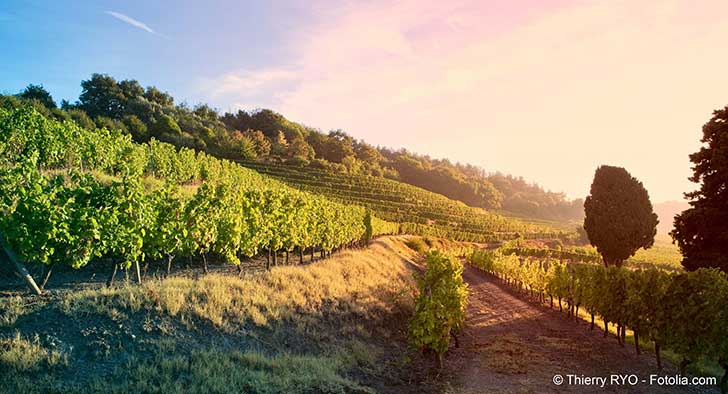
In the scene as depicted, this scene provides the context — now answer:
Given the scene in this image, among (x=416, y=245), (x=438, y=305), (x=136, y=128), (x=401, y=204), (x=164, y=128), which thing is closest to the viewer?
(x=438, y=305)

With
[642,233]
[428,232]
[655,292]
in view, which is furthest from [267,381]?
[428,232]

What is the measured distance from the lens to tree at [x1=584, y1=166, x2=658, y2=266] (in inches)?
1249

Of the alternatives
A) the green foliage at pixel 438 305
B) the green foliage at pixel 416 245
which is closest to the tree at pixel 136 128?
the green foliage at pixel 416 245

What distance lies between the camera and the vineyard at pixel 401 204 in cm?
7581

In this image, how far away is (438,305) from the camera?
1670 centimetres

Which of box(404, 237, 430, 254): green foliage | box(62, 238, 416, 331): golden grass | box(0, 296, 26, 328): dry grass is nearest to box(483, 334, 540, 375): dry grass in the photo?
box(62, 238, 416, 331): golden grass

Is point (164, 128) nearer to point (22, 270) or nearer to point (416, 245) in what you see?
point (416, 245)

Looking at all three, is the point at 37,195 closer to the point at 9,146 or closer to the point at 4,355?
the point at 4,355

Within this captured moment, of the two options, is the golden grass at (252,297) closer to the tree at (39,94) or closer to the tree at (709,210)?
the tree at (709,210)

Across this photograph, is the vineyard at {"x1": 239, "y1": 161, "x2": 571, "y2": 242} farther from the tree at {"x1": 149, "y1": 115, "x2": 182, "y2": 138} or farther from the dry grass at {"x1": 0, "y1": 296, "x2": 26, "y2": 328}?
the dry grass at {"x1": 0, "y1": 296, "x2": 26, "y2": 328}

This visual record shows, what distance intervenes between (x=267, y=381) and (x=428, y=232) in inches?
2558

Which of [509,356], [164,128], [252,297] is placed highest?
[164,128]

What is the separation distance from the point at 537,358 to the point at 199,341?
546 inches

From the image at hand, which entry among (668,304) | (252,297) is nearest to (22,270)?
(252,297)
